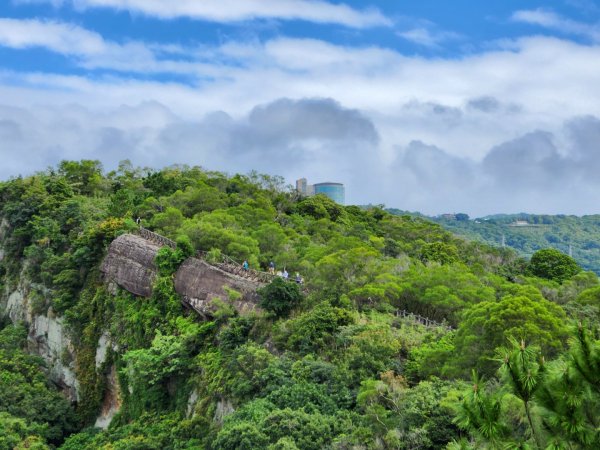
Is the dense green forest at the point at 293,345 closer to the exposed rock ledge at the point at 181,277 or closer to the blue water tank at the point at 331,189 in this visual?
the exposed rock ledge at the point at 181,277

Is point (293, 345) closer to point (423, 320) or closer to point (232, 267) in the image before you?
point (423, 320)

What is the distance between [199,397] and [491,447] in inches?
779

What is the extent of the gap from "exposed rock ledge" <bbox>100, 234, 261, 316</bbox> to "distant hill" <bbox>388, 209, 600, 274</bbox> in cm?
10793

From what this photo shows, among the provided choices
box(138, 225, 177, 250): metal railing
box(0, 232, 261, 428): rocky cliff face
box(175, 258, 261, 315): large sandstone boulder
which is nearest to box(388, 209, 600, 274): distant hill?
box(138, 225, 177, 250): metal railing

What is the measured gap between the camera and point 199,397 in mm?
28797

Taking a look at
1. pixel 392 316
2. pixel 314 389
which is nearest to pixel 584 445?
pixel 314 389

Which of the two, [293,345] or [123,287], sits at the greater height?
[123,287]

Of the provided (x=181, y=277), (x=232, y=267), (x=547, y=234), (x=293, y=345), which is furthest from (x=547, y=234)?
(x=293, y=345)

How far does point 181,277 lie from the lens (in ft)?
118

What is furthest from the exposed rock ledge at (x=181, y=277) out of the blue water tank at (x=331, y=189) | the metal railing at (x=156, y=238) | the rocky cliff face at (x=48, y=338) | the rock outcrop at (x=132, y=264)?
the blue water tank at (x=331, y=189)

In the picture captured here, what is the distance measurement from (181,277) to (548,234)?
146 meters

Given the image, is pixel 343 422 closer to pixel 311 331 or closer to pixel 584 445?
pixel 311 331

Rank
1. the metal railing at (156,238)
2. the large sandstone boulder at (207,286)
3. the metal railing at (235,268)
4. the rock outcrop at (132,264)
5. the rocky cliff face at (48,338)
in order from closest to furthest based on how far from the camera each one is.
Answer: the large sandstone boulder at (207,286), the metal railing at (235,268), the rock outcrop at (132,264), the metal railing at (156,238), the rocky cliff face at (48,338)

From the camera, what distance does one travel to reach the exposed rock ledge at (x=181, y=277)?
1307 inches
